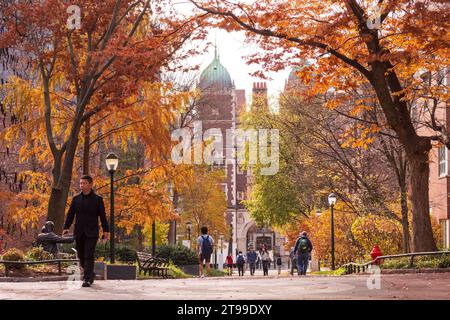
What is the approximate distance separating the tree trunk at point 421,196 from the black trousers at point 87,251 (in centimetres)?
1034

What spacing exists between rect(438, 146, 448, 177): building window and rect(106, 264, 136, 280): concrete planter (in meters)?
16.0

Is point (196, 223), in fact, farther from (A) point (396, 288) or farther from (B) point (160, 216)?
(A) point (396, 288)

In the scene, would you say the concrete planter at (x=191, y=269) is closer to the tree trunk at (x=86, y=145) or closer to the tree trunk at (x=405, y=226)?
the tree trunk at (x=86, y=145)

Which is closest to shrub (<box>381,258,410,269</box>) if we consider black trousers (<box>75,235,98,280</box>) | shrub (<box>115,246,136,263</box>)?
black trousers (<box>75,235,98,280</box>)

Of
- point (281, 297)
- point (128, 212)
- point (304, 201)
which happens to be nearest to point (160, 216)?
point (128, 212)

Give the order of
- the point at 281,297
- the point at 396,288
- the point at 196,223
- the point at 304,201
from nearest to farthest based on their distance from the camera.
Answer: the point at 281,297 → the point at 396,288 → the point at 304,201 → the point at 196,223

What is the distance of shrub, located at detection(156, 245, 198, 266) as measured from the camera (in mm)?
39719

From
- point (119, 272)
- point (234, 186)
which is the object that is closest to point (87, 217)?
point (119, 272)

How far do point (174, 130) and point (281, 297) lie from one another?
120 feet

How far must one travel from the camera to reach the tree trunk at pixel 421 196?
74.7ft

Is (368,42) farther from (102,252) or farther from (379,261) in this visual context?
A: (102,252)

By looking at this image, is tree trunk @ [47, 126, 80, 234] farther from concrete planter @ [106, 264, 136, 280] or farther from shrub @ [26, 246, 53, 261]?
concrete planter @ [106, 264, 136, 280]

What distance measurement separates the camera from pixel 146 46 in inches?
955

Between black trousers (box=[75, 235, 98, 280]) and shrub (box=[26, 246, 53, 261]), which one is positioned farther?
shrub (box=[26, 246, 53, 261])
